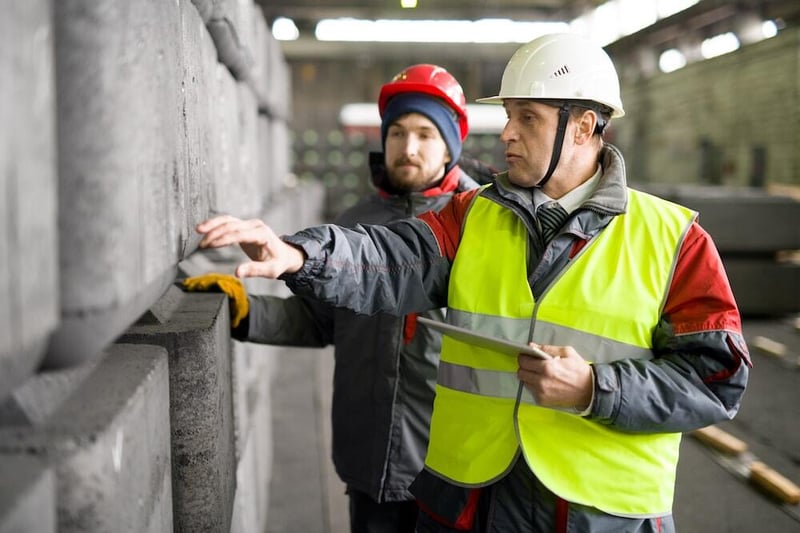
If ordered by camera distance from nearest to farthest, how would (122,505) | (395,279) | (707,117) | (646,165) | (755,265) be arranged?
(122,505)
(395,279)
(755,265)
(707,117)
(646,165)

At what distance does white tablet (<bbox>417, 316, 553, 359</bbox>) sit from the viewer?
1.88 metres

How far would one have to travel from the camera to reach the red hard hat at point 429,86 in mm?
3117

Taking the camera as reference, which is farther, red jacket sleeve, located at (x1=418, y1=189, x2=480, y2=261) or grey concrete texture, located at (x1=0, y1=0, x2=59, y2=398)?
red jacket sleeve, located at (x1=418, y1=189, x2=480, y2=261)

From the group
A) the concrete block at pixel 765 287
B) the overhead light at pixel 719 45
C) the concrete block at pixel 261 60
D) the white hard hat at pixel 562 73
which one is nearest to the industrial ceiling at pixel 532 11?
the overhead light at pixel 719 45

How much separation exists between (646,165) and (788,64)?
25.2 feet

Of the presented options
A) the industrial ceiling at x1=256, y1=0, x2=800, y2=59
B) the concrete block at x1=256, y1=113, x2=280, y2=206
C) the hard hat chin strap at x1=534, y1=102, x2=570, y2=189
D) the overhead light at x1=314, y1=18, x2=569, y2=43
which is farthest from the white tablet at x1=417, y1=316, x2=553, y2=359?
the overhead light at x1=314, y1=18, x2=569, y2=43

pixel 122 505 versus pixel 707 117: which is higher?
pixel 707 117

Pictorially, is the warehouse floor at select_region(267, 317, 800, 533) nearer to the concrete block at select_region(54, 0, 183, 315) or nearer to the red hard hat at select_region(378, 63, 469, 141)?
the red hard hat at select_region(378, 63, 469, 141)

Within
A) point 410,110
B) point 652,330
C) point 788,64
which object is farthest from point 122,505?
point 788,64

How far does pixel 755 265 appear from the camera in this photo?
10031mm

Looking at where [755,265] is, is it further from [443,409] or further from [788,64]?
[443,409]

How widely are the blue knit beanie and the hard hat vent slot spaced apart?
34.8 inches

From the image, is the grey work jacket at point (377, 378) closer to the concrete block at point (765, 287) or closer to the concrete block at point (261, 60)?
the concrete block at point (261, 60)

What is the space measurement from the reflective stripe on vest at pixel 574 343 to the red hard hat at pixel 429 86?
1.06m
